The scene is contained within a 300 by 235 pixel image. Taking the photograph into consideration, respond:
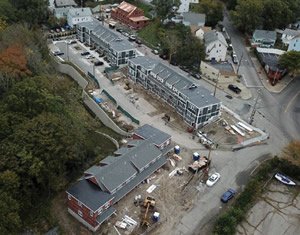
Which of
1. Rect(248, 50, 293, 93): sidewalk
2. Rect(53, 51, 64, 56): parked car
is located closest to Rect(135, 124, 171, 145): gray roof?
Rect(248, 50, 293, 93): sidewalk

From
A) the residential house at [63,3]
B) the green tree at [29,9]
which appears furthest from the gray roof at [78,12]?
the residential house at [63,3]

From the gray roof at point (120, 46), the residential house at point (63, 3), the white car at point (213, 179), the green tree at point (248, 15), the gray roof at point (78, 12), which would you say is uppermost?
the green tree at point (248, 15)

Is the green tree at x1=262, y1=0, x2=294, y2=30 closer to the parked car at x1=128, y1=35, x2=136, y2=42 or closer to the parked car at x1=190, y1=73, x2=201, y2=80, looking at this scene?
the parked car at x1=190, y1=73, x2=201, y2=80

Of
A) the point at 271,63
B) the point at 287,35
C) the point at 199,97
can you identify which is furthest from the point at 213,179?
the point at 287,35

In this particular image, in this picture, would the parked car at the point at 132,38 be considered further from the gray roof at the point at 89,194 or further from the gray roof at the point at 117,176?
the gray roof at the point at 89,194

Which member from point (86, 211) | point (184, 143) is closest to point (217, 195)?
point (184, 143)
